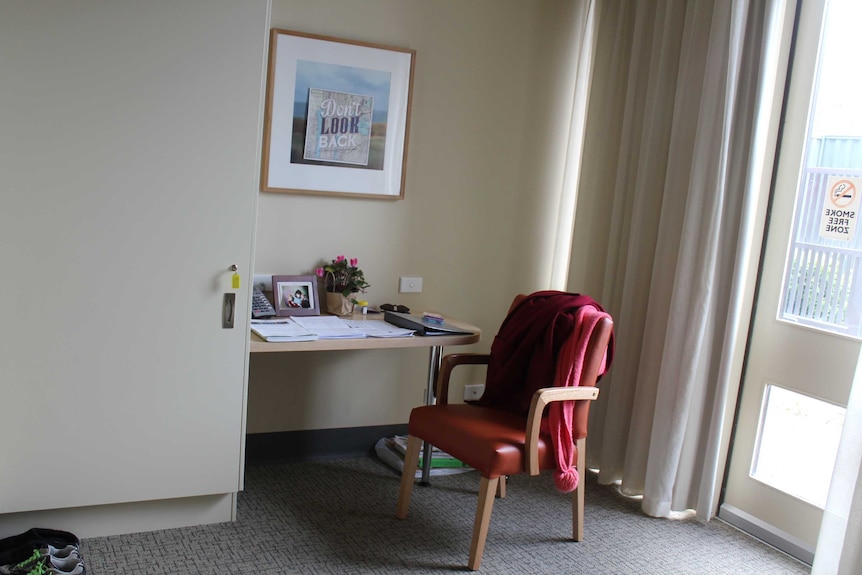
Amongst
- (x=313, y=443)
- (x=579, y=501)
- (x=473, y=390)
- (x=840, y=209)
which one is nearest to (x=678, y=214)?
(x=840, y=209)

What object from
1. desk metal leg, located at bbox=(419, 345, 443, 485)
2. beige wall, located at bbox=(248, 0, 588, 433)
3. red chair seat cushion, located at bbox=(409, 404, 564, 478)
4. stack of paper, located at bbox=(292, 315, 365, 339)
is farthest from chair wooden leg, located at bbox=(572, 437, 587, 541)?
beige wall, located at bbox=(248, 0, 588, 433)

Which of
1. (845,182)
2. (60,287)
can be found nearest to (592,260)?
A: (845,182)

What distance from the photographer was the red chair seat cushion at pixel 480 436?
2.73 meters

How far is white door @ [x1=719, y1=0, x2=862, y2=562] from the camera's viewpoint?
2.88m

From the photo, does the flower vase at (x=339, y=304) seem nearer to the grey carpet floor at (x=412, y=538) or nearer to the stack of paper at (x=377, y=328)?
the stack of paper at (x=377, y=328)

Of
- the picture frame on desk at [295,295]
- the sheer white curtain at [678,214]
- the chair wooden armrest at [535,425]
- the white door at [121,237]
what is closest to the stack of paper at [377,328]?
the picture frame on desk at [295,295]

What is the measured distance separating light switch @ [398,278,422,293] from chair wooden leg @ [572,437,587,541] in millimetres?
1162

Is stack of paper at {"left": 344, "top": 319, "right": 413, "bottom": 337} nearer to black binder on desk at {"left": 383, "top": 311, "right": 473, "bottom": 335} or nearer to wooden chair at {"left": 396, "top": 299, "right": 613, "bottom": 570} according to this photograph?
black binder on desk at {"left": 383, "top": 311, "right": 473, "bottom": 335}

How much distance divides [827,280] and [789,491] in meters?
0.85

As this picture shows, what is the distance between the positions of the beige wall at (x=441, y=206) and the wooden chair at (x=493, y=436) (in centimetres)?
66

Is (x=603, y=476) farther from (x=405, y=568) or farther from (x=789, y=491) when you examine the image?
(x=405, y=568)

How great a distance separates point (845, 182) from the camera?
114 inches

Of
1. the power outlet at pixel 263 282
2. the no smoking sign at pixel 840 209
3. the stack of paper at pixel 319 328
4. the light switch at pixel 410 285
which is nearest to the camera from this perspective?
the no smoking sign at pixel 840 209

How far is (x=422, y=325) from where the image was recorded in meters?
3.28
